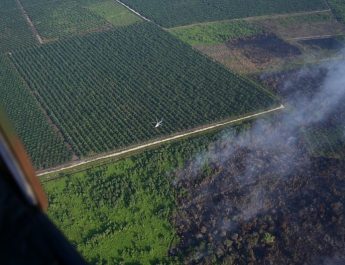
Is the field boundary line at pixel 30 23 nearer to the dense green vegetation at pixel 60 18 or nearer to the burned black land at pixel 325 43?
the dense green vegetation at pixel 60 18

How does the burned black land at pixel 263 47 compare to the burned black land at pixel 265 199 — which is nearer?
the burned black land at pixel 265 199

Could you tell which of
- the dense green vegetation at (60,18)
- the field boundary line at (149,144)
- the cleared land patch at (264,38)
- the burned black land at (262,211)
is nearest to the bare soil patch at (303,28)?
the cleared land patch at (264,38)

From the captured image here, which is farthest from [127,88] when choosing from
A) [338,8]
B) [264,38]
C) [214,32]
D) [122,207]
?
[338,8]

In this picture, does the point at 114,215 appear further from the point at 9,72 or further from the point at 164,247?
the point at 9,72

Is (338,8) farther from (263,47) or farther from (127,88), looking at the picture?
(127,88)

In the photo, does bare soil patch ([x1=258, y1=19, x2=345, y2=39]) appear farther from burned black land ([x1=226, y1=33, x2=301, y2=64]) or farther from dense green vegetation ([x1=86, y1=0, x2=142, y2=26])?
dense green vegetation ([x1=86, y1=0, x2=142, y2=26])
